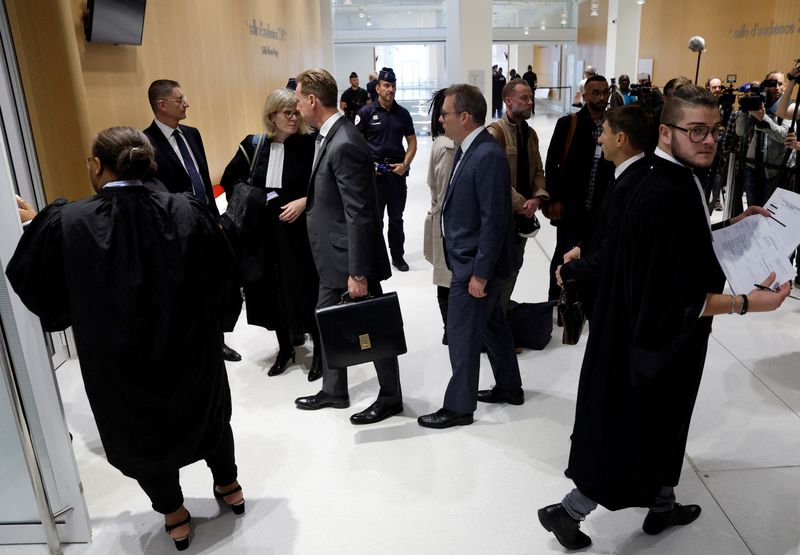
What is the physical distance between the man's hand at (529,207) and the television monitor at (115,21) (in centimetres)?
268

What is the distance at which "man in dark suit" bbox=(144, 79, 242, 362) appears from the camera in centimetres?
355

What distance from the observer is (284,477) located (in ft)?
9.25

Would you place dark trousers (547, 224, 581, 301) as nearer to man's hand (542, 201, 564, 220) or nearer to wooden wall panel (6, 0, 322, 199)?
man's hand (542, 201, 564, 220)

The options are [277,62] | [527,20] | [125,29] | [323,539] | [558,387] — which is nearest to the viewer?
[323,539]

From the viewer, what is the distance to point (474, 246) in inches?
111

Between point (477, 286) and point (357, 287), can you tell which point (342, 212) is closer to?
point (357, 287)

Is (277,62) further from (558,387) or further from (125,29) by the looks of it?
(558,387)

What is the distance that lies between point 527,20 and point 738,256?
2514 cm

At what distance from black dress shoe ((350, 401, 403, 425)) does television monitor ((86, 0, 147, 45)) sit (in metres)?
2.66

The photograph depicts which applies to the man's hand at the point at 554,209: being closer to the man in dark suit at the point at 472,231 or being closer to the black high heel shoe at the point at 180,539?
the man in dark suit at the point at 472,231

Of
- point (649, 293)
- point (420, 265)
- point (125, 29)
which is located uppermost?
point (125, 29)

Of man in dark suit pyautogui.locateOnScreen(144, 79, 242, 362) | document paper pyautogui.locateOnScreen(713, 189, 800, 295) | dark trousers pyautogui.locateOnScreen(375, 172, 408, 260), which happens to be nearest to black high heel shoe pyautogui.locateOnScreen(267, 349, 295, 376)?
man in dark suit pyautogui.locateOnScreen(144, 79, 242, 362)

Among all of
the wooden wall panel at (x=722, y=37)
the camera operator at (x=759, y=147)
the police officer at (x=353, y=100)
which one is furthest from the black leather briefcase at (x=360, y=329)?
the wooden wall panel at (x=722, y=37)

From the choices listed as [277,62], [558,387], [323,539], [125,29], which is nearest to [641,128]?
[558,387]
